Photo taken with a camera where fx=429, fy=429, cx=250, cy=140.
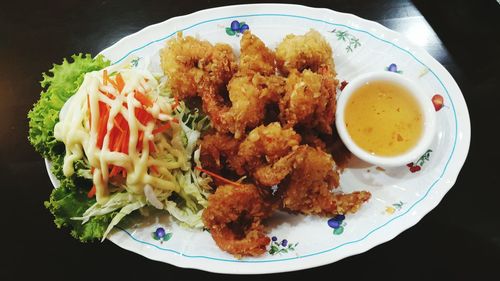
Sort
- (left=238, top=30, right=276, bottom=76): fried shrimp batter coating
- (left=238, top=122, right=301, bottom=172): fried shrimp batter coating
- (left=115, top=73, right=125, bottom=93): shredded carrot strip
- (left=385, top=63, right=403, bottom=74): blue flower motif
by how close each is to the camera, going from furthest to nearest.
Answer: (left=385, top=63, right=403, bottom=74): blue flower motif < (left=238, top=30, right=276, bottom=76): fried shrimp batter coating < (left=115, top=73, right=125, bottom=93): shredded carrot strip < (left=238, top=122, right=301, bottom=172): fried shrimp batter coating

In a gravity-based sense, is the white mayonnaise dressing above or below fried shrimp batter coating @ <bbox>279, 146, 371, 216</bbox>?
above

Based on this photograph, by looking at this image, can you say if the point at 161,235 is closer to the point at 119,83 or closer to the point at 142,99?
the point at 142,99

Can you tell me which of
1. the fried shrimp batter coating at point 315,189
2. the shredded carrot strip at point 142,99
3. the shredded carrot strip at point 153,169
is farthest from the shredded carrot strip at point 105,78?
the fried shrimp batter coating at point 315,189

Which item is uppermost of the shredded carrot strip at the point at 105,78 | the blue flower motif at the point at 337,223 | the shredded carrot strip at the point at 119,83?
the shredded carrot strip at the point at 105,78

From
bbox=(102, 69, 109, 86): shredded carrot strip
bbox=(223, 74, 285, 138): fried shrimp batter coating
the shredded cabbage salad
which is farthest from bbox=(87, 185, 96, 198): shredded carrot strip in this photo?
bbox=(223, 74, 285, 138): fried shrimp batter coating

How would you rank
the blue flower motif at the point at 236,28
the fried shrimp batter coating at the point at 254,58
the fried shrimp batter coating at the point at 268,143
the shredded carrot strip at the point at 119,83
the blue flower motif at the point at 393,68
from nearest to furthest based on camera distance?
the fried shrimp batter coating at the point at 268,143 < the shredded carrot strip at the point at 119,83 < the fried shrimp batter coating at the point at 254,58 < the blue flower motif at the point at 393,68 < the blue flower motif at the point at 236,28

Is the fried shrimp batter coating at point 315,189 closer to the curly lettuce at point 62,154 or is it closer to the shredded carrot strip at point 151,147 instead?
the shredded carrot strip at point 151,147

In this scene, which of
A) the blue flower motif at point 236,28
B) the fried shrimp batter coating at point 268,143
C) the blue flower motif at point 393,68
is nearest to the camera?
the fried shrimp batter coating at point 268,143

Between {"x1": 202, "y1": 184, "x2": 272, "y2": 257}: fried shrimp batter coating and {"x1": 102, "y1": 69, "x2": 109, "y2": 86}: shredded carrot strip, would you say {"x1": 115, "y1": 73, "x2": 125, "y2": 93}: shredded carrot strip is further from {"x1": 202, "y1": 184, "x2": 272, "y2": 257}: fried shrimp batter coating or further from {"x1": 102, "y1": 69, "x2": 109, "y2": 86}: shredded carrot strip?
{"x1": 202, "y1": 184, "x2": 272, "y2": 257}: fried shrimp batter coating
